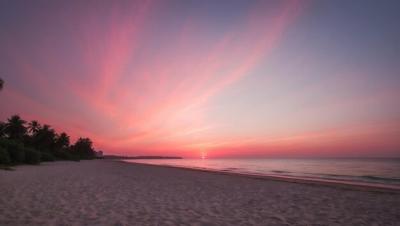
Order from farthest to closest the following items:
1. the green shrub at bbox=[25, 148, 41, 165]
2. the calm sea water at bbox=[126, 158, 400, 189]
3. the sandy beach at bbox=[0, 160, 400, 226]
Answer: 1. the green shrub at bbox=[25, 148, 41, 165]
2. the calm sea water at bbox=[126, 158, 400, 189]
3. the sandy beach at bbox=[0, 160, 400, 226]

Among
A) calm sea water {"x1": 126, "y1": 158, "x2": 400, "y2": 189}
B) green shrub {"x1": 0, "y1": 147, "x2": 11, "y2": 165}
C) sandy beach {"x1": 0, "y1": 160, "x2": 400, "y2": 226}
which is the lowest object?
sandy beach {"x1": 0, "y1": 160, "x2": 400, "y2": 226}

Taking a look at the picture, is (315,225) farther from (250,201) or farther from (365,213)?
(250,201)

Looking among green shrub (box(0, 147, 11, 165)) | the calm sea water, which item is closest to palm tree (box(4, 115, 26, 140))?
green shrub (box(0, 147, 11, 165))

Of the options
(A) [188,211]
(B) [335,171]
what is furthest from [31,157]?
(B) [335,171]

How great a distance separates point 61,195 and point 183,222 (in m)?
6.96

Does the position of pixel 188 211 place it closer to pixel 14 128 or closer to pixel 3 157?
pixel 3 157

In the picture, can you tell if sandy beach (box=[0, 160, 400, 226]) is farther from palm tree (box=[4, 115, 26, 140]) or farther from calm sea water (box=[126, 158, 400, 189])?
palm tree (box=[4, 115, 26, 140])

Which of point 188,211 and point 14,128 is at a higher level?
point 14,128

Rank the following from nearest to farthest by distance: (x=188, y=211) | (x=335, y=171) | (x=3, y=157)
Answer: (x=188, y=211) < (x=3, y=157) < (x=335, y=171)

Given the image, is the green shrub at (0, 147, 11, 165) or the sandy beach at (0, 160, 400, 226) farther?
the green shrub at (0, 147, 11, 165)

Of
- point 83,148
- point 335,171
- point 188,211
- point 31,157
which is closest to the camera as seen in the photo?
point 188,211

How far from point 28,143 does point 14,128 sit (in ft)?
47.2

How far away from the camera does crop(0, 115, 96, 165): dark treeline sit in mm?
39906

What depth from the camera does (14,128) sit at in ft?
205
